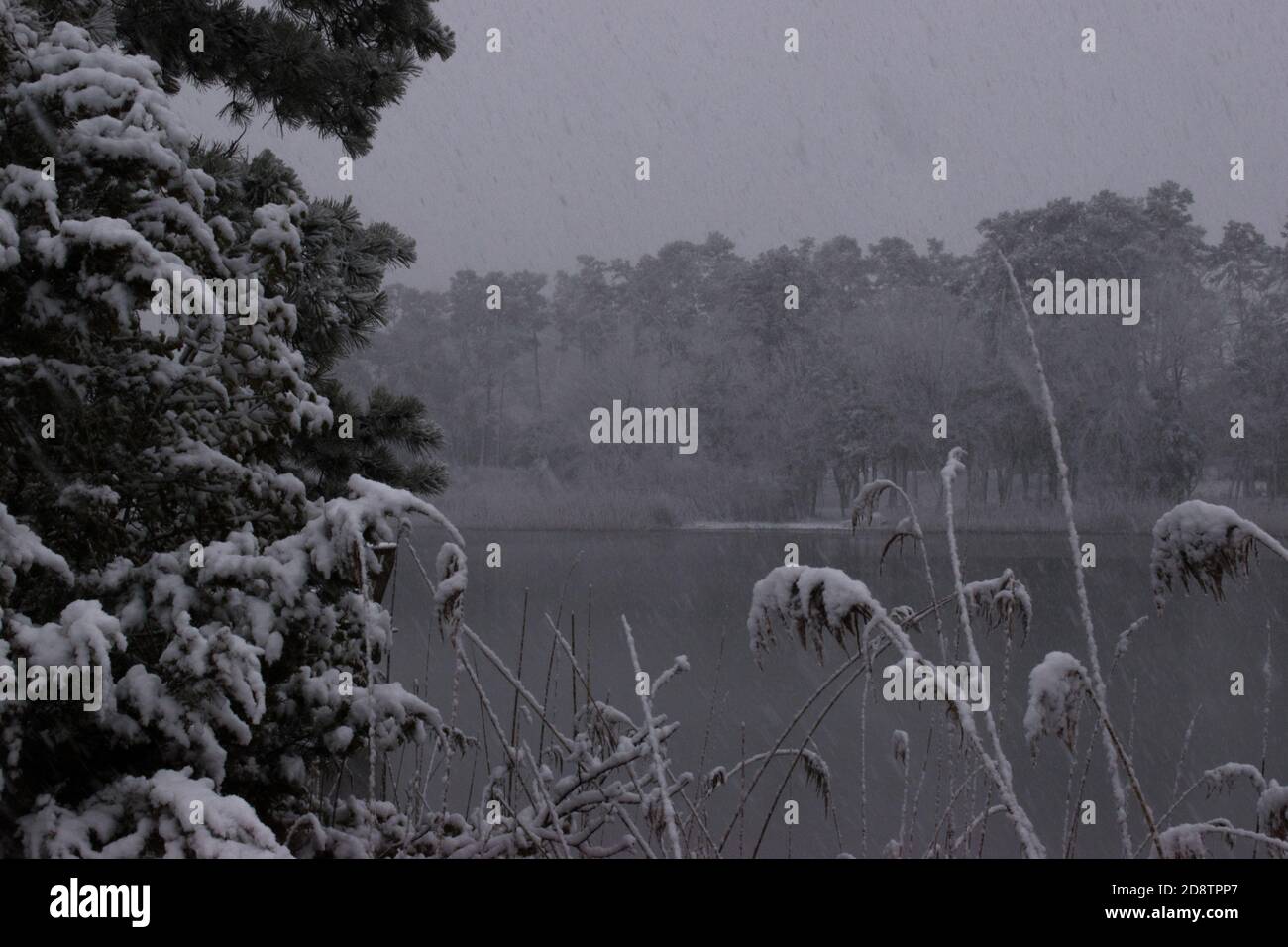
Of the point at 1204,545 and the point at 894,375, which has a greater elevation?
the point at 894,375

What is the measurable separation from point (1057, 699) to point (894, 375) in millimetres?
42033

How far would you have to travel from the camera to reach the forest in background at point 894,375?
36.8 metres

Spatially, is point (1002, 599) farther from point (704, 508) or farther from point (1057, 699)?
point (704, 508)

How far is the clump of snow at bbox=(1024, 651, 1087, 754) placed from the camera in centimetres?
157

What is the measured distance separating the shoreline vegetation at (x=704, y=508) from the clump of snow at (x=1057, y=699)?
26494 millimetres

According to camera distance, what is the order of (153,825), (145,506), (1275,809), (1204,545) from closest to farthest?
(1204,545)
(1275,809)
(153,825)
(145,506)

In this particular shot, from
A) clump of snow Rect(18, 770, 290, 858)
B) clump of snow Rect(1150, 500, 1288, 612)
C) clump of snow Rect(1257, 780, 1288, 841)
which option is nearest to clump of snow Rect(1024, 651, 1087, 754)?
clump of snow Rect(1150, 500, 1288, 612)

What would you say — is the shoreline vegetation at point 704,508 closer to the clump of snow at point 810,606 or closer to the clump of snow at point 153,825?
the clump of snow at point 153,825

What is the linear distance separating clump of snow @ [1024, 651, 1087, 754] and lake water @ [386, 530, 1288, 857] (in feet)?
0.85

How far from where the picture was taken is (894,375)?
42.5 meters

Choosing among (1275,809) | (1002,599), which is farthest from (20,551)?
(1275,809)

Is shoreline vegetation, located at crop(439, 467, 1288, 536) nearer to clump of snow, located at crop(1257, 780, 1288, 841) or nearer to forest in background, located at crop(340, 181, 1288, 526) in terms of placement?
forest in background, located at crop(340, 181, 1288, 526)

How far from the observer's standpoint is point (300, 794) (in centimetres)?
275
